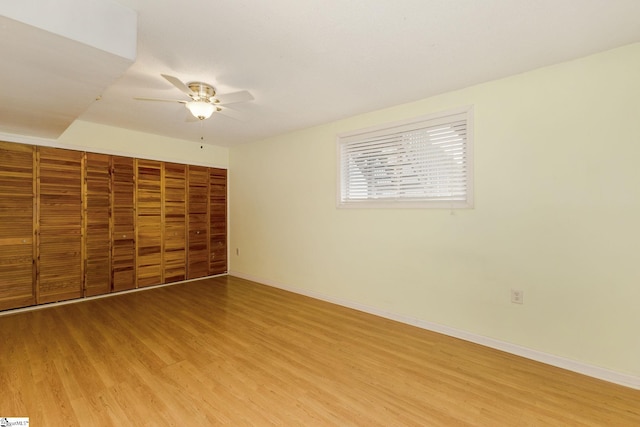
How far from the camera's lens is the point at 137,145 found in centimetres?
442

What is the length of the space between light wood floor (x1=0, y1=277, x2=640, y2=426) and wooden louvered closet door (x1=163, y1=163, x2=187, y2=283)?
152 cm

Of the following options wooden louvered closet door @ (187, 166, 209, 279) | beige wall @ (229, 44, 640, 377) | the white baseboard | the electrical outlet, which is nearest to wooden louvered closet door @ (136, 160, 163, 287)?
wooden louvered closet door @ (187, 166, 209, 279)

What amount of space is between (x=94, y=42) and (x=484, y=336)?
3706 mm

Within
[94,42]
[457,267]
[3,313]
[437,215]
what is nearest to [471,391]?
[457,267]

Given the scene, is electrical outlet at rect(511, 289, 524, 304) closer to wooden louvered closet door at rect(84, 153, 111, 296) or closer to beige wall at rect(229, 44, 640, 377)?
beige wall at rect(229, 44, 640, 377)

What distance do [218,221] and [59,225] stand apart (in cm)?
228

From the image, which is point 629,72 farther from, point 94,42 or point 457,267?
point 94,42

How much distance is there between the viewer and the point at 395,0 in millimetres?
1620

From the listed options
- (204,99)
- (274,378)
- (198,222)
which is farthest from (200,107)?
(198,222)

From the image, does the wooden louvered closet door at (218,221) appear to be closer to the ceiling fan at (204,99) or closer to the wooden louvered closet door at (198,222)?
the wooden louvered closet door at (198,222)

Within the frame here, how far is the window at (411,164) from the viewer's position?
9.30ft

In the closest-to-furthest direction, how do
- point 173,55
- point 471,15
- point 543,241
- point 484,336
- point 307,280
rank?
point 471,15 → point 173,55 → point 543,241 → point 484,336 → point 307,280

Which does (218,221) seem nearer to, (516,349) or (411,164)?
(411,164)

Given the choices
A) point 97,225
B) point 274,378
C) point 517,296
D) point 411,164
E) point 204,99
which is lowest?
point 274,378
